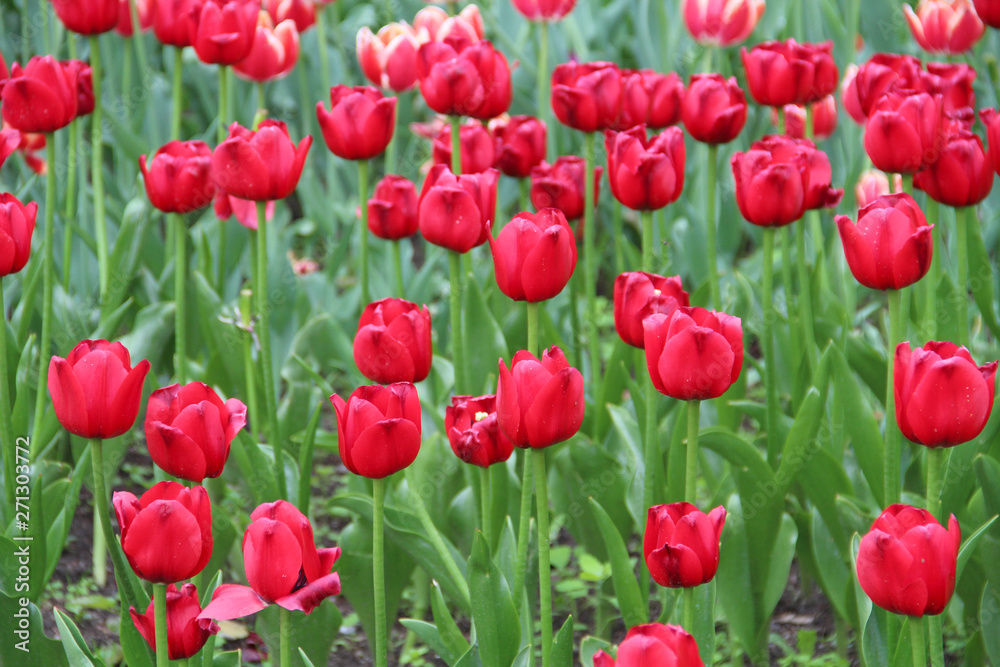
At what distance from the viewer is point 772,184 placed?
1474 millimetres

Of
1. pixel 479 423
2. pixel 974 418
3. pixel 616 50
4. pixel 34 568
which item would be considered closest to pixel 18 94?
pixel 34 568

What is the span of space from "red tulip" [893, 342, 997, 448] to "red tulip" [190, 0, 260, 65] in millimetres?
1375

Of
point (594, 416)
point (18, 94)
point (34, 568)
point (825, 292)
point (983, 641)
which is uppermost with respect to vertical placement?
point (18, 94)

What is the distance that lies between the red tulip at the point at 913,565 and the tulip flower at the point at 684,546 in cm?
14

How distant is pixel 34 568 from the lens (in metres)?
1.37

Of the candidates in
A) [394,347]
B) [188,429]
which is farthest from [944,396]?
[188,429]

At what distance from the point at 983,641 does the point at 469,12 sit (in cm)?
182

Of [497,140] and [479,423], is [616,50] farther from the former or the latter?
[479,423]

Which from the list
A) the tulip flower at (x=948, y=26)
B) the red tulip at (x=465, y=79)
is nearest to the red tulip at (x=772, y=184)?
the red tulip at (x=465, y=79)

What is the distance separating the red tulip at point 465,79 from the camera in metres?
1.66

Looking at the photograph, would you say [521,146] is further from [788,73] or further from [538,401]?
[538,401]

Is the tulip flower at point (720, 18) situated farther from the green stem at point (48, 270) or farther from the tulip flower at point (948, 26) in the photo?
the green stem at point (48, 270)

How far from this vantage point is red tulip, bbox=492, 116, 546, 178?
184cm

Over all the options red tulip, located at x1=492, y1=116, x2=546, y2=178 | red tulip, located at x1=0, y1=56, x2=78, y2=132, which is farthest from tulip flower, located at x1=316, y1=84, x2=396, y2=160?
red tulip, located at x1=0, y1=56, x2=78, y2=132
